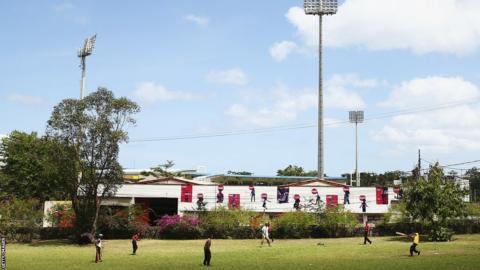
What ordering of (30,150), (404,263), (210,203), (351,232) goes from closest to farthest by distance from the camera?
(404,263), (351,232), (210,203), (30,150)

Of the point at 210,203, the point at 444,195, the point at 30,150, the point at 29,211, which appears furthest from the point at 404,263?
the point at 30,150

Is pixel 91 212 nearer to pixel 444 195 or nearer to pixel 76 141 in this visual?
pixel 76 141

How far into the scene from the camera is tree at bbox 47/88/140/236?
161 ft

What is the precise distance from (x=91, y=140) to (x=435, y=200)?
97.0ft

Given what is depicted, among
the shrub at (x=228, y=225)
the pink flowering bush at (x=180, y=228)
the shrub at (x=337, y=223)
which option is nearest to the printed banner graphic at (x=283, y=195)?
the shrub at (x=228, y=225)

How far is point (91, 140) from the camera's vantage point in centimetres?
4944

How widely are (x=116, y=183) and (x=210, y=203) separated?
42.0ft

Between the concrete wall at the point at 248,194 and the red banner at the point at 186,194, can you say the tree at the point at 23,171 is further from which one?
the red banner at the point at 186,194

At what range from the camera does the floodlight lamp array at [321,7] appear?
Result: 267 feet

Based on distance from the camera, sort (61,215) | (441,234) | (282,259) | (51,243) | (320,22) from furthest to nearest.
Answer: (320,22) < (61,215) < (51,243) < (441,234) < (282,259)

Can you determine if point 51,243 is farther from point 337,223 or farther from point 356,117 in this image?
point 356,117

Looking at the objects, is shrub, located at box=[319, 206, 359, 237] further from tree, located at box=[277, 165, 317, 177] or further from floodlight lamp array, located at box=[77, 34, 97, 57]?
tree, located at box=[277, 165, 317, 177]

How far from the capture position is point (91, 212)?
5075cm

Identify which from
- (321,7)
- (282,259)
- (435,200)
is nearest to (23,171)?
(321,7)
